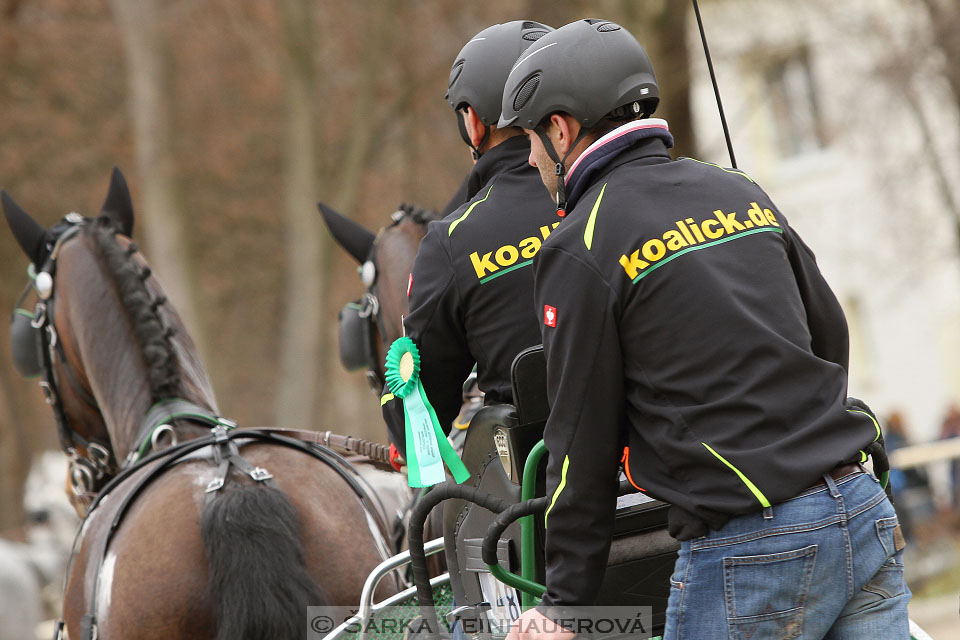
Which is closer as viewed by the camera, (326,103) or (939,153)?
(939,153)

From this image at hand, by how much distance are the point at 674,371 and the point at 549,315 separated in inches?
11.7

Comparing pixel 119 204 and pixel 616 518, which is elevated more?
pixel 119 204

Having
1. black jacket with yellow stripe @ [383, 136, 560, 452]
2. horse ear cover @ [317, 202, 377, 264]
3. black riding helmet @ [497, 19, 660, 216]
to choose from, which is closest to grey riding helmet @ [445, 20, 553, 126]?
black jacket with yellow stripe @ [383, 136, 560, 452]

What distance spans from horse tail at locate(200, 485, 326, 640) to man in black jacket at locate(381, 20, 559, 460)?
1.79 feet

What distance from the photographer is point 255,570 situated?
12.4 ft

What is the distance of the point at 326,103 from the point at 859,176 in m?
12.0

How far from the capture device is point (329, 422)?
76.9 ft

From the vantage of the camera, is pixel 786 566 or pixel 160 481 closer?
pixel 786 566

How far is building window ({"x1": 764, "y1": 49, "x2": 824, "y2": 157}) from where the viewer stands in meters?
24.1

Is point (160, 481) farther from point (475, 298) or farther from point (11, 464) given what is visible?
point (11, 464)

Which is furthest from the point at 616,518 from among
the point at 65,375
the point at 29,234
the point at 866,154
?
the point at 866,154

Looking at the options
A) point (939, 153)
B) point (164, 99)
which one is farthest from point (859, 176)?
point (164, 99)

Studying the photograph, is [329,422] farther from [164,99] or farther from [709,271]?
[709,271]

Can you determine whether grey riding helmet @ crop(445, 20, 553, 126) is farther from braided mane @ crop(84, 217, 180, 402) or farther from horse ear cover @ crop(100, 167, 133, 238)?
horse ear cover @ crop(100, 167, 133, 238)
